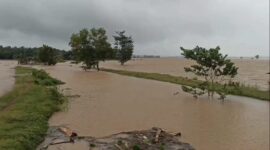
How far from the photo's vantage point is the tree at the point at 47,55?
81.6 metres

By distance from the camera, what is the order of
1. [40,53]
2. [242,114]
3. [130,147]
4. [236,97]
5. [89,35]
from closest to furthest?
[130,147] < [242,114] < [236,97] < [89,35] < [40,53]

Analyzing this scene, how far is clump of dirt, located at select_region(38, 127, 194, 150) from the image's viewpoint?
1206 centimetres

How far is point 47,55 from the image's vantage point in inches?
3339

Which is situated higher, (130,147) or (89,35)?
(89,35)

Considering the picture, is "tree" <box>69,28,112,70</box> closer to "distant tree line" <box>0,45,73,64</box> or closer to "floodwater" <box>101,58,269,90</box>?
"floodwater" <box>101,58,269,90</box>

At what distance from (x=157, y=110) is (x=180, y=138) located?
672 centimetres

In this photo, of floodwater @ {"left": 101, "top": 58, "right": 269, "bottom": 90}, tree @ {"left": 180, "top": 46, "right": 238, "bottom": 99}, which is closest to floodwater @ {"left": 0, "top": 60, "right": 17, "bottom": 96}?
tree @ {"left": 180, "top": 46, "right": 238, "bottom": 99}

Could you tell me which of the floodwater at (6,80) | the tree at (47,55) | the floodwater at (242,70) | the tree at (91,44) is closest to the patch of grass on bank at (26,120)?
the floodwater at (6,80)

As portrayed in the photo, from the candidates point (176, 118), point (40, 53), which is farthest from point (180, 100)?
point (40, 53)

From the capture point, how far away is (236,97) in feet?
91.7

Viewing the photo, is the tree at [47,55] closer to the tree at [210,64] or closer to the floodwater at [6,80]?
the floodwater at [6,80]

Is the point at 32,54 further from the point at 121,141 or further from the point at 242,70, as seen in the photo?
the point at 121,141

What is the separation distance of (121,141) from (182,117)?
7.06 m

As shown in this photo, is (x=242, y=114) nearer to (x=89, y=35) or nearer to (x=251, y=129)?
(x=251, y=129)
